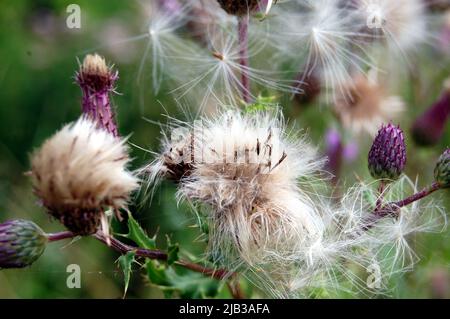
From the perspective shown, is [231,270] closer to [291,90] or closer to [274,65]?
[291,90]

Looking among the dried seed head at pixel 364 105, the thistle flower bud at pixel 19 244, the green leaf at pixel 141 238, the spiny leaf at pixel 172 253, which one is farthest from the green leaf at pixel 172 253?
the dried seed head at pixel 364 105

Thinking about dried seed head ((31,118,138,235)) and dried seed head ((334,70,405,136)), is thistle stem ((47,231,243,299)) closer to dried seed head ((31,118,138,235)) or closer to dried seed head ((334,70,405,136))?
dried seed head ((31,118,138,235))

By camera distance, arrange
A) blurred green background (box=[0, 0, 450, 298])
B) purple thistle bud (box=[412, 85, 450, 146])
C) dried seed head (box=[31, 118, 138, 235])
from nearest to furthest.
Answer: dried seed head (box=[31, 118, 138, 235])
blurred green background (box=[0, 0, 450, 298])
purple thistle bud (box=[412, 85, 450, 146])

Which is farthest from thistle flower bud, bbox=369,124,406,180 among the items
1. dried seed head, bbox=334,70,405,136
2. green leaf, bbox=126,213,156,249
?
dried seed head, bbox=334,70,405,136

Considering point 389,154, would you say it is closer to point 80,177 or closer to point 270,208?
point 270,208

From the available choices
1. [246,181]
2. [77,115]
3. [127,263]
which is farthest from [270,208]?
[77,115]

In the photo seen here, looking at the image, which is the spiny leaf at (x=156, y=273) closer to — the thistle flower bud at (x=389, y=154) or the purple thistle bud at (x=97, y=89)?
the purple thistle bud at (x=97, y=89)
